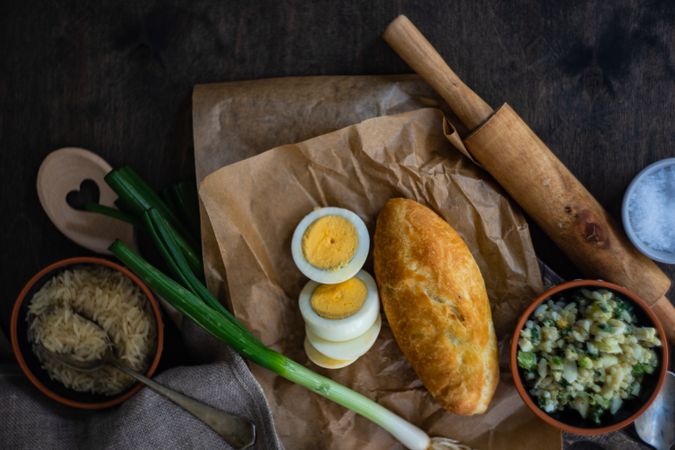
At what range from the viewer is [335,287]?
1.96 m

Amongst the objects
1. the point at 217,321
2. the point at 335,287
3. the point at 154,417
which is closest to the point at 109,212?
the point at 217,321

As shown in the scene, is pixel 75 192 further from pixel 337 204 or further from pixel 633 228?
pixel 633 228

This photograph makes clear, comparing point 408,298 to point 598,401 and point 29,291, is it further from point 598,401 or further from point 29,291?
point 29,291

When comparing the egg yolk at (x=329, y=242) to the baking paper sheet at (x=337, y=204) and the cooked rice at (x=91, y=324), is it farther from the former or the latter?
the cooked rice at (x=91, y=324)

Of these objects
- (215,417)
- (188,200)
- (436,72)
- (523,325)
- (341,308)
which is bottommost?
(215,417)

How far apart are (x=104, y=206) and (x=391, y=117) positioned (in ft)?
3.17

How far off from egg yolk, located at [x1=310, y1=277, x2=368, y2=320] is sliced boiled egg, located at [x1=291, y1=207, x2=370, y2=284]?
1.6 inches

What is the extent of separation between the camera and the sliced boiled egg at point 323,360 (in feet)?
6.46

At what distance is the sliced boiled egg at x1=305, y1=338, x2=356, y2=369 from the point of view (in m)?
1.97

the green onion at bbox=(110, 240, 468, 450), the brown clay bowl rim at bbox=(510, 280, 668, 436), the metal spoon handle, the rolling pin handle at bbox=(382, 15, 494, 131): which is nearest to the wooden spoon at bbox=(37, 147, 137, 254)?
the green onion at bbox=(110, 240, 468, 450)

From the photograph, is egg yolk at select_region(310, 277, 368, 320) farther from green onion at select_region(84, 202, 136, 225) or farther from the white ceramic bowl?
the white ceramic bowl

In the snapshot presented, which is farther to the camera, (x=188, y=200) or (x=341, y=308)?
(x=188, y=200)

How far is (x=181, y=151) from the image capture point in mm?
2188

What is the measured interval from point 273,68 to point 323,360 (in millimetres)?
976
